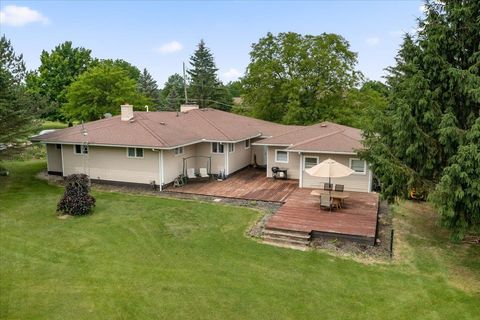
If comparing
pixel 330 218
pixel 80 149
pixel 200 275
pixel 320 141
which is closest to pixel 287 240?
pixel 330 218

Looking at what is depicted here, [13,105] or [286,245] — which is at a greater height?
[13,105]

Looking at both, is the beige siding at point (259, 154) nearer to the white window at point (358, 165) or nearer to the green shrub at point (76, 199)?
the white window at point (358, 165)

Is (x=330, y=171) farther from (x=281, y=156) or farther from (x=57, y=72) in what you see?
(x=57, y=72)

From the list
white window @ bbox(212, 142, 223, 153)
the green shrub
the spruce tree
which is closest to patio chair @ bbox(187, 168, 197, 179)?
white window @ bbox(212, 142, 223, 153)

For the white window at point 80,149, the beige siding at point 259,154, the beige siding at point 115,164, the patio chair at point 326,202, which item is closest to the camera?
the patio chair at point 326,202

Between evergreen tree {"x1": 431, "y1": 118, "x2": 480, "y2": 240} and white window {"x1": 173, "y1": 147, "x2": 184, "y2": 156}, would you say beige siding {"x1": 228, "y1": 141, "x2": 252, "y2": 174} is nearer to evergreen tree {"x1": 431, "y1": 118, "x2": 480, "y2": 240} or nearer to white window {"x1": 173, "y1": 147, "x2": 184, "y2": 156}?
white window {"x1": 173, "y1": 147, "x2": 184, "y2": 156}

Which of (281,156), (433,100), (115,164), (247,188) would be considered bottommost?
(247,188)

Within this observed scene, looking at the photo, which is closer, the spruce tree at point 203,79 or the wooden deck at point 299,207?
the wooden deck at point 299,207

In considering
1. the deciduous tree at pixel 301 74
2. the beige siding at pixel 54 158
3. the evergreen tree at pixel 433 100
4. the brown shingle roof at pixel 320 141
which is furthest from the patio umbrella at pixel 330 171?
the deciduous tree at pixel 301 74
